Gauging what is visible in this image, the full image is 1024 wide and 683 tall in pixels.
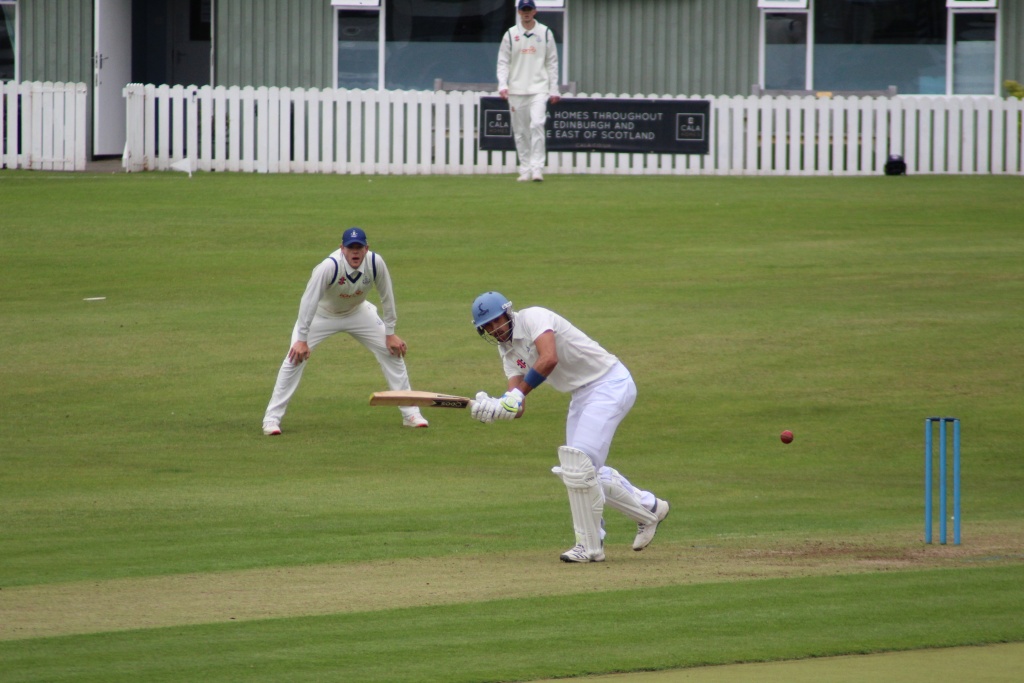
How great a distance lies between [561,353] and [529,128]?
15.3 metres

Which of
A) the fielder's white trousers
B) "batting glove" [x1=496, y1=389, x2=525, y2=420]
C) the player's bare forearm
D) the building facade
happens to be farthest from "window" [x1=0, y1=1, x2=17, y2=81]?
"batting glove" [x1=496, y1=389, x2=525, y2=420]

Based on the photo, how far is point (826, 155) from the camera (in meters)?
26.5

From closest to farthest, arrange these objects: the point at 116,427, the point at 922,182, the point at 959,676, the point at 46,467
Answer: the point at 959,676, the point at 46,467, the point at 116,427, the point at 922,182

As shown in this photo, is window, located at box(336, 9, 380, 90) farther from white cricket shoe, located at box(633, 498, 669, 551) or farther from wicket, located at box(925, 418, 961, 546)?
wicket, located at box(925, 418, 961, 546)

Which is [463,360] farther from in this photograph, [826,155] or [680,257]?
[826,155]

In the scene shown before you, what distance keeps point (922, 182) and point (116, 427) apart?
16153mm

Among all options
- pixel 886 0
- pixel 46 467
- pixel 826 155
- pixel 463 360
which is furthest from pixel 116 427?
pixel 886 0

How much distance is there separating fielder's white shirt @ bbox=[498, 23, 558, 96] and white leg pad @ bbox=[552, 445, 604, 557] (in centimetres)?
1501

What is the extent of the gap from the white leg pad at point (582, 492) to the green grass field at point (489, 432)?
0.86ft

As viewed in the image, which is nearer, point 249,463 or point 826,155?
point 249,463

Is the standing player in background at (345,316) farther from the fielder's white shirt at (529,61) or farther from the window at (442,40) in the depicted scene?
the window at (442,40)

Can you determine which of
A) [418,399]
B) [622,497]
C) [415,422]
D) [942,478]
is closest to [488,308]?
[418,399]

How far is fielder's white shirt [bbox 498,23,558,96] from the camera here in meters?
23.8

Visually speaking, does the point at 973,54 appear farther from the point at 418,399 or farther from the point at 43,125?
the point at 418,399
